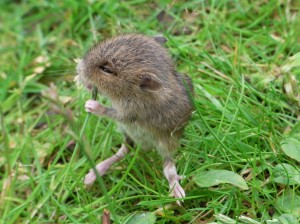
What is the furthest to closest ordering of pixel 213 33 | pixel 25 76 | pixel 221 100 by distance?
1. pixel 25 76
2. pixel 213 33
3. pixel 221 100

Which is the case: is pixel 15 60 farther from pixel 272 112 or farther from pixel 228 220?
pixel 228 220

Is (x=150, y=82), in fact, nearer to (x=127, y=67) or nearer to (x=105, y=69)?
(x=127, y=67)

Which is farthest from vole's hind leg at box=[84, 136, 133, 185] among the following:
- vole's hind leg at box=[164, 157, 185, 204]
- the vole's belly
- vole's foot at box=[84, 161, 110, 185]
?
vole's hind leg at box=[164, 157, 185, 204]

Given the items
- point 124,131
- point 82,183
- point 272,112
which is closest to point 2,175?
point 82,183

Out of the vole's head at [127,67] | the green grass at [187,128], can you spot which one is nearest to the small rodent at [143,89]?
the vole's head at [127,67]

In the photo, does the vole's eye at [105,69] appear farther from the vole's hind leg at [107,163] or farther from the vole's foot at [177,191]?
the vole's foot at [177,191]

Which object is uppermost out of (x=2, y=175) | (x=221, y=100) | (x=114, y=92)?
(x=114, y=92)

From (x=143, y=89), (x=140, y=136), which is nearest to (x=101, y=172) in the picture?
(x=140, y=136)

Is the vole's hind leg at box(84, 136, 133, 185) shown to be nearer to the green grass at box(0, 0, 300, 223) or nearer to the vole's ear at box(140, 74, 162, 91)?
the green grass at box(0, 0, 300, 223)
